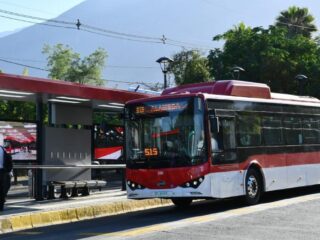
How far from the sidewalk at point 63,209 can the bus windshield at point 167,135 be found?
159 cm

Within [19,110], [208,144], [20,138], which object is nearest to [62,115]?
[20,138]

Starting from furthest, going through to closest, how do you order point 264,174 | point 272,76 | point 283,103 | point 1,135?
point 272,76, point 1,135, point 283,103, point 264,174

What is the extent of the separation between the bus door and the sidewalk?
3293mm

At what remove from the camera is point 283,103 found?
1703 cm

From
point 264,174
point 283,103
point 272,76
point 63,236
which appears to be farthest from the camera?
point 272,76

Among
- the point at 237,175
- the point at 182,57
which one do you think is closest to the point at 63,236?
the point at 237,175

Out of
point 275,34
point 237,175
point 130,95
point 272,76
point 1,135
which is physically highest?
point 275,34

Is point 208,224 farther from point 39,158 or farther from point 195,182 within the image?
point 39,158

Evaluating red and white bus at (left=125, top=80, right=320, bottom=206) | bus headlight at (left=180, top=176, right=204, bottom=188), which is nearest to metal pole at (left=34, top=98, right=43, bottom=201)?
red and white bus at (left=125, top=80, right=320, bottom=206)

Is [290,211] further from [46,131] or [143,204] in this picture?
[46,131]

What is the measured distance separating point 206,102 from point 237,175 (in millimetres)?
2040

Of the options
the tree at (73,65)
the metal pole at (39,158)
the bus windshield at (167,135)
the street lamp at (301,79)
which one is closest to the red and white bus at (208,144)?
the bus windshield at (167,135)

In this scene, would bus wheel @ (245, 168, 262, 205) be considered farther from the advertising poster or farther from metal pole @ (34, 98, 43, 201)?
the advertising poster

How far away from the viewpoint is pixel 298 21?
49.6 metres
